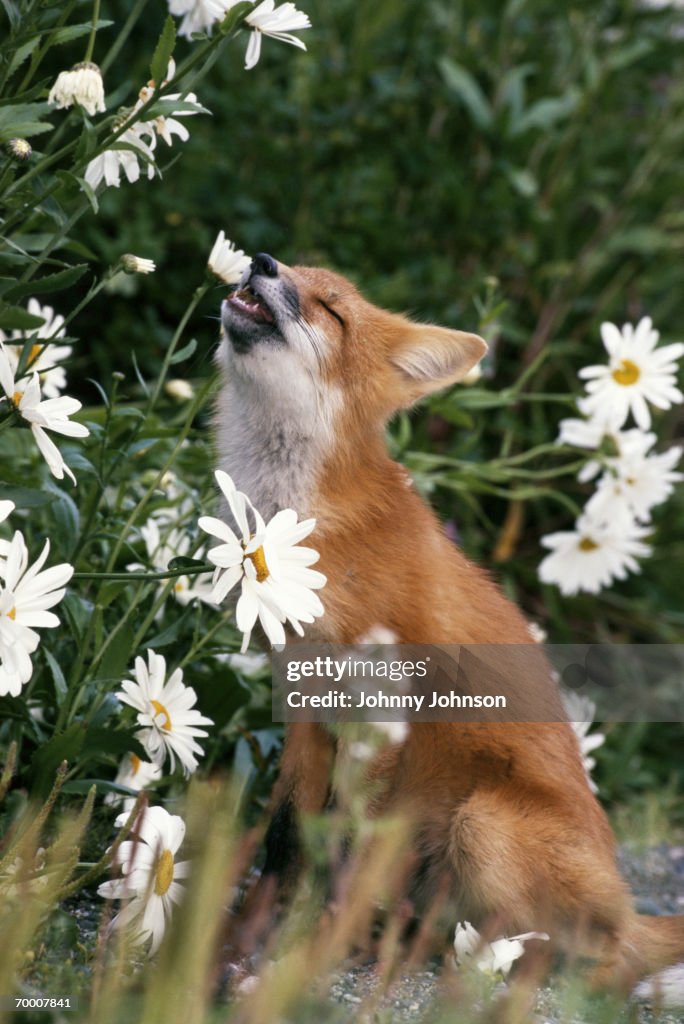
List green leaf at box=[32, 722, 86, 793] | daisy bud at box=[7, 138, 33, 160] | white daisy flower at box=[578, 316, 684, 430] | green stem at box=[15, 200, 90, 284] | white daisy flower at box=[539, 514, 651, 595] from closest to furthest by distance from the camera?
daisy bud at box=[7, 138, 33, 160] < green stem at box=[15, 200, 90, 284] < green leaf at box=[32, 722, 86, 793] < white daisy flower at box=[578, 316, 684, 430] < white daisy flower at box=[539, 514, 651, 595]

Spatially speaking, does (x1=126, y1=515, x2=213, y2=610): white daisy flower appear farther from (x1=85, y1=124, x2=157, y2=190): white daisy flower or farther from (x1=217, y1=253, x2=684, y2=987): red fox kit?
(x1=85, y1=124, x2=157, y2=190): white daisy flower

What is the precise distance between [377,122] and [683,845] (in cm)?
340

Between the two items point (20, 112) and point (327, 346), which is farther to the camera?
point (327, 346)

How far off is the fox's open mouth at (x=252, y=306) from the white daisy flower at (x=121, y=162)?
0.42 meters

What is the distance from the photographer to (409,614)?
2.92m

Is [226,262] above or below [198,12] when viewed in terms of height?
below

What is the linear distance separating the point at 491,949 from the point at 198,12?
85.5 inches

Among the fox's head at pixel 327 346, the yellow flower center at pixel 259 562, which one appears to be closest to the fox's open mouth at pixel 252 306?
the fox's head at pixel 327 346

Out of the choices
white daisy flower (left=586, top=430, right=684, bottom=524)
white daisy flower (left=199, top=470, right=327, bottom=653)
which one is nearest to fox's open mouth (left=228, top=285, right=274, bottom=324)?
white daisy flower (left=199, top=470, right=327, bottom=653)

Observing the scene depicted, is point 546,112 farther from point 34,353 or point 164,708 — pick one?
point 164,708

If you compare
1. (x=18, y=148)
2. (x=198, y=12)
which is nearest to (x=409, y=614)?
(x=18, y=148)

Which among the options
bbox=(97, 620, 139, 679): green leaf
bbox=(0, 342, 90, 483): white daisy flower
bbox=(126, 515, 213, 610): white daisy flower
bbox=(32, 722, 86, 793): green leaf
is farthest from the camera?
bbox=(126, 515, 213, 610): white daisy flower

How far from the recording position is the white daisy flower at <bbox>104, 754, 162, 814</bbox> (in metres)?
3.00

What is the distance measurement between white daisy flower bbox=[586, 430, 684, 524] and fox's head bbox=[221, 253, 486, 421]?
0.68m
